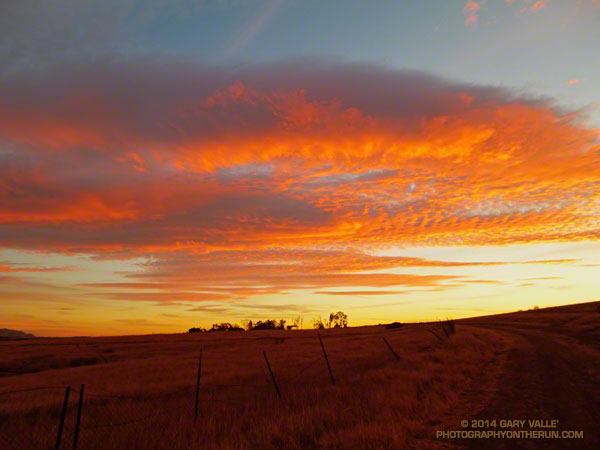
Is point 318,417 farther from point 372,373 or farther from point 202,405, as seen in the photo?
point 372,373

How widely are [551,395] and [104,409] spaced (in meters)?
18.3

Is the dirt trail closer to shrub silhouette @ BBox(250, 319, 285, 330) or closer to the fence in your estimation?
the fence

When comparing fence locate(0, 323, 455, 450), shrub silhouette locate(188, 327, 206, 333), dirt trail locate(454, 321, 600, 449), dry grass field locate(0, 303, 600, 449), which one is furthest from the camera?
shrub silhouette locate(188, 327, 206, 333)

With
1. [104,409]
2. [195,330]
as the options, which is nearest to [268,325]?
[195,330]

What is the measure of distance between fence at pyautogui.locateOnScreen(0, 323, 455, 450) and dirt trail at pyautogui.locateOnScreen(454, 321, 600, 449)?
28.4ft

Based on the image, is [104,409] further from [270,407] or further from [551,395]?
[551,395]

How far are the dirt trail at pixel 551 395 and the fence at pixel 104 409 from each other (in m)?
8.65

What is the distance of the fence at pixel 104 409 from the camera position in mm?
13219

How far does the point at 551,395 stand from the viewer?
44.9ft

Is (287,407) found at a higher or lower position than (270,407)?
higher

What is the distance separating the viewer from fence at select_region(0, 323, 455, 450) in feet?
43.4

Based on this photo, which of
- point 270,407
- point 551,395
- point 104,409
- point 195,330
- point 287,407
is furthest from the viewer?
point 195,330

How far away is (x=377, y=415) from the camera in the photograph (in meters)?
13.1

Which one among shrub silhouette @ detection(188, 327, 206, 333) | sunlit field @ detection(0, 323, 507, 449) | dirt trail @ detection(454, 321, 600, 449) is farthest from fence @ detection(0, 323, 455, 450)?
shrub silhouette @ detection(188, 327, 206, 333)
